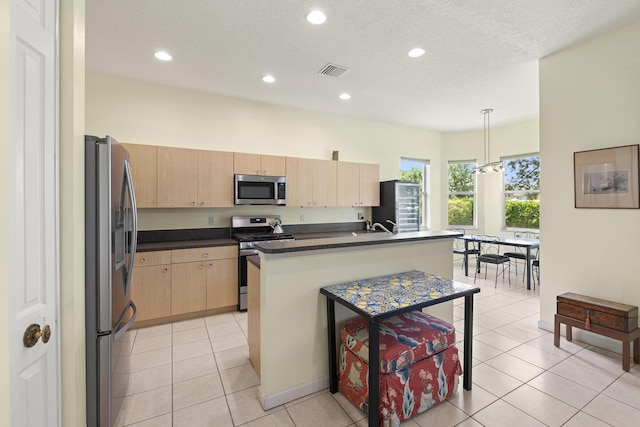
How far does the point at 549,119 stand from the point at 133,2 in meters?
4.04

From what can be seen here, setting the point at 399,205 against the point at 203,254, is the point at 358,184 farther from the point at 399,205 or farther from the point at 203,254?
the point at 203,254

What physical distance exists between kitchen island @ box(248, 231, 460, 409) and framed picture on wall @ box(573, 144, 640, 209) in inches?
79.3

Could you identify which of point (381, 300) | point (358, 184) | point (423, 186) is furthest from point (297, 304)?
point (423, 186)

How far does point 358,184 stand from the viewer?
4871 millimetres

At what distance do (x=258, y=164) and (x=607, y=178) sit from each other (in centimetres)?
383

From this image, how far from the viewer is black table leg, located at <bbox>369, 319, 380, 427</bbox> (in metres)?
1.56

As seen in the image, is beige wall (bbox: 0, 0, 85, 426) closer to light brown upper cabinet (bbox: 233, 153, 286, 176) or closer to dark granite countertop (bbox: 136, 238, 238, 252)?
dark granite countertop (bbox: 136, 238, 238, 252)

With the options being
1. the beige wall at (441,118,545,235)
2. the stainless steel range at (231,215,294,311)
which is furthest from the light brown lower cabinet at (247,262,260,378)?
the beige wall at (441,118,545,235)

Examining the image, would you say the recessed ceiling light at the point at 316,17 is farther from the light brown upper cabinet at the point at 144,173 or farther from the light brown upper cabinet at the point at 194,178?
the light brown upper cabinet at the point at 144,173

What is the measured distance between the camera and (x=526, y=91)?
3.94 m

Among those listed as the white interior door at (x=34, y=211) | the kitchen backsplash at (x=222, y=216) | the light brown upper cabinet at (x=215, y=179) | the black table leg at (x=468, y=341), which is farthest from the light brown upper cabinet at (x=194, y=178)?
the black table leg at (x=468, y=341)

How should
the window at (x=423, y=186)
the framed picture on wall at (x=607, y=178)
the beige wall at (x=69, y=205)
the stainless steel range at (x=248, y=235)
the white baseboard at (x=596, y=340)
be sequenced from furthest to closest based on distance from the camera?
1. the window at (x=423, y=186)
2. the stainless steel range at (x=248, y=235)
3. the white baseboard at (x=596, y=340)
4. the framed picture on wall at (x=607, y=178)
5. the beige wall at (x=69, y=205)

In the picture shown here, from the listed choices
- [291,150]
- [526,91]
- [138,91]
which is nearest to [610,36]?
[526,91]

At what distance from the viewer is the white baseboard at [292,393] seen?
1.90 metres
